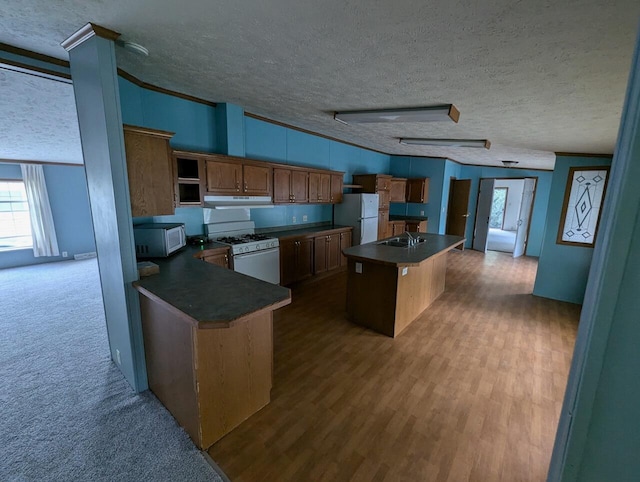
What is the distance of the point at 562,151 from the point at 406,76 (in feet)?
12.9

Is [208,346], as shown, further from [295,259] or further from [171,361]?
[295,259]

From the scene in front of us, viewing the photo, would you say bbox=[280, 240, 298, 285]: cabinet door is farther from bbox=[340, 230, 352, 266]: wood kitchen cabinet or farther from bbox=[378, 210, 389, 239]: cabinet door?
bbox=[378, 210, 389, 239]: cabinet door

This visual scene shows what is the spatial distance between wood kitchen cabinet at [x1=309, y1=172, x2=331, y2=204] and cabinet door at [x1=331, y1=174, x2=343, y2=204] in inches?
4.0

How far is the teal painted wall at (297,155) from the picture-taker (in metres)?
4.29

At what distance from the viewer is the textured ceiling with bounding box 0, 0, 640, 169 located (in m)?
1.41

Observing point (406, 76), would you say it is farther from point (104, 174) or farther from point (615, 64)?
point (104, 174)

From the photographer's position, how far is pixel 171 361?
1.92m

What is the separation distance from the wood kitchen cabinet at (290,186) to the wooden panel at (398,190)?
2940mm

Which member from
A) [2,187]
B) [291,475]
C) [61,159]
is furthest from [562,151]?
[2,187]

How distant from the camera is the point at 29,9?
1.49 metres

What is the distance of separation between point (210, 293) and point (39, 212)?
6955 millimetres

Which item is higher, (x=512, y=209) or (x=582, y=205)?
(x=582, y=205)

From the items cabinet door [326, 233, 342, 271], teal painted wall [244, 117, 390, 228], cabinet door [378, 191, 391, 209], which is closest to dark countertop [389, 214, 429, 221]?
cabinet door [378, 191, 391, 209]

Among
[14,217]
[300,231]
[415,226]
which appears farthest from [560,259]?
[14,217]
